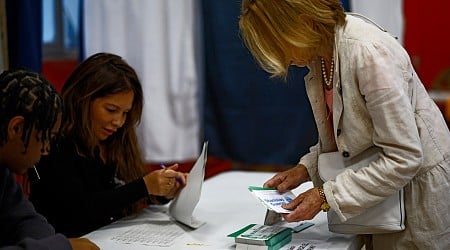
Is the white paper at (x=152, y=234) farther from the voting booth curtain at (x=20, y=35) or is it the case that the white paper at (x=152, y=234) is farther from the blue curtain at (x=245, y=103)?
the blue curtain at (x=245, y=103)

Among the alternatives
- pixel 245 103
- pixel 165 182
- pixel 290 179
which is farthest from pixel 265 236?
pixel 245 103

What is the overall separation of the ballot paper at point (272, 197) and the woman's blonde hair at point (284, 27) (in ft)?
0.96

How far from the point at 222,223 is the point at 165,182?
210 mm

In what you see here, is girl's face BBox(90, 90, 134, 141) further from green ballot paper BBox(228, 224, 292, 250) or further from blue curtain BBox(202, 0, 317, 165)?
blue curtain BBox(202, 0, 317, 165)

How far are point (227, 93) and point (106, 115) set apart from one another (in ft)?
5.18

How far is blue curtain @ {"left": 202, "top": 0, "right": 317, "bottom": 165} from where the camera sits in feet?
11.0

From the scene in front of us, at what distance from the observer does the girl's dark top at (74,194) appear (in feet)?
5.84

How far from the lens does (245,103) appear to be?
11.3ft

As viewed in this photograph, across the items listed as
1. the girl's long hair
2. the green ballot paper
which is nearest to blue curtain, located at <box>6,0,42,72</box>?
the girl's long hair

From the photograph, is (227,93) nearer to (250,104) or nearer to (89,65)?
(250,104)

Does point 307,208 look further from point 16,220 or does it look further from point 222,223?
point 16,220

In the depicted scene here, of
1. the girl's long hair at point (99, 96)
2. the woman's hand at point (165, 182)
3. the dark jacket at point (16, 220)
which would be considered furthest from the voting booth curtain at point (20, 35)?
the dark jacket at point (16, 220)

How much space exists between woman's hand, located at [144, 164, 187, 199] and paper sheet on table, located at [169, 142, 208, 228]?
6 centimetres

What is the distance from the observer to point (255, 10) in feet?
4.91
